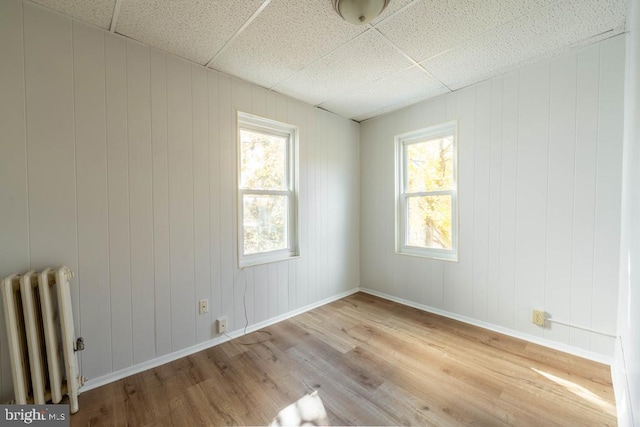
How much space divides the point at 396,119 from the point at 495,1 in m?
1.71

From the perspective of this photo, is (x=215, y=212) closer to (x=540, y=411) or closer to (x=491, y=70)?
(x=540, y=411)

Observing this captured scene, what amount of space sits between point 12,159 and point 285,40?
1862 mm

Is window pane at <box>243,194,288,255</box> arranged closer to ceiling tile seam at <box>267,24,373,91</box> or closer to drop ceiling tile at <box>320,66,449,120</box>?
ceiling tile seam at <box>267,24,373,91</box>

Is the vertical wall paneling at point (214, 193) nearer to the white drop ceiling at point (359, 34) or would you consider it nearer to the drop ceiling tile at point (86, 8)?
the white drop ceiling at point (359, 34)

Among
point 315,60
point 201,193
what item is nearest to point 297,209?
point 201,193

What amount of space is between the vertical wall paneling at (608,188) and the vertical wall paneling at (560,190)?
152 mm

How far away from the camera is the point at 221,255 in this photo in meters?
2.35

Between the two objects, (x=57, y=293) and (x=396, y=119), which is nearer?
(x=57, y=293)

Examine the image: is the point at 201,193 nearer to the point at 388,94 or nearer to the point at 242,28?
the point at 242,28

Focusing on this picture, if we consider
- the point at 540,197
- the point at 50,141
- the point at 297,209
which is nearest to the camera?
the point at 50,141

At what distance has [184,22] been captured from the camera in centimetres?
170

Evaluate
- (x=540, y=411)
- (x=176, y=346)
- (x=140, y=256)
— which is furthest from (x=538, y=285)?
(x=140, y=256)

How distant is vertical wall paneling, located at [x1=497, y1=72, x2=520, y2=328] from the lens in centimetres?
236

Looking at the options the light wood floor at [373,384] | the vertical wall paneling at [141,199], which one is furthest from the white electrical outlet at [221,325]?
the vertical wall paneling at [141,199]
